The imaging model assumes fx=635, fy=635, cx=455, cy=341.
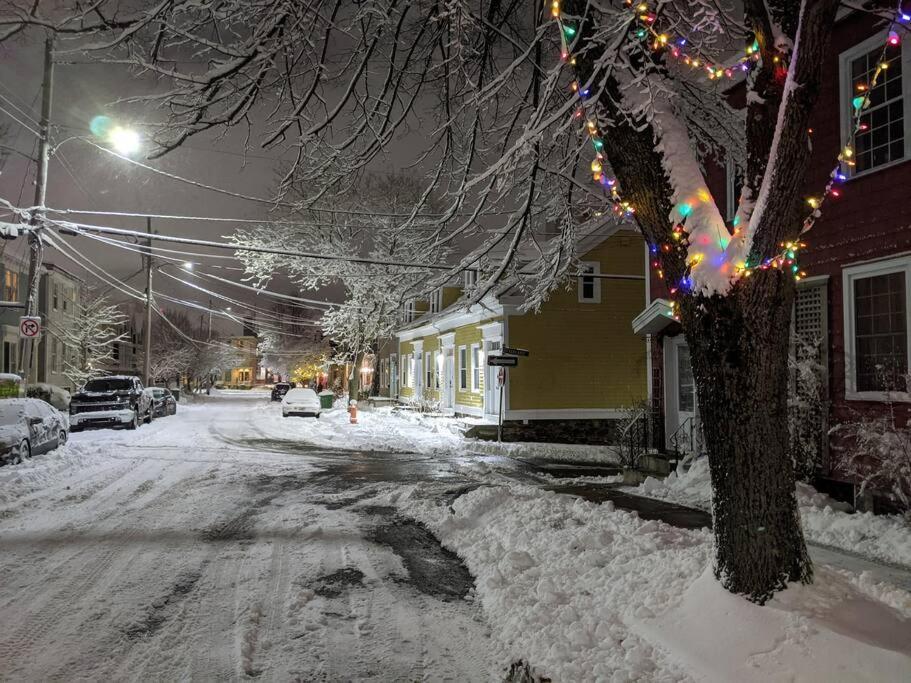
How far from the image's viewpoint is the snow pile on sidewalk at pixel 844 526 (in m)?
6.92

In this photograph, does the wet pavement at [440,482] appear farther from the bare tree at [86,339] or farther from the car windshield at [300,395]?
the bare tree at [86,339]

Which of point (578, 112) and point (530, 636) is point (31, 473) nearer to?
point (530, 636)

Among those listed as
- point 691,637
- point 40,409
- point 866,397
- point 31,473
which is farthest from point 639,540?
point 40,409

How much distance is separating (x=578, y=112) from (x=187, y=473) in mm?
10859

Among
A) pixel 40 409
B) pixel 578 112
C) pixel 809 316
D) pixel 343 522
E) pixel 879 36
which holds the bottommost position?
pixel 343 522

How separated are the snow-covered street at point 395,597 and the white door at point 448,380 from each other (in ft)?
60.8

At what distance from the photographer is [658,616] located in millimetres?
4367

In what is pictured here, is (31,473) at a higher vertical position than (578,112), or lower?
lower

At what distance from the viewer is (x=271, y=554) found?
6.88 metres

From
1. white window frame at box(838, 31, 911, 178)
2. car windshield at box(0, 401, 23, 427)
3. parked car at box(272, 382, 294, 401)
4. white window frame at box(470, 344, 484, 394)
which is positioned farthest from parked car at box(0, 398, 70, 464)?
parked car at box(272, 382, 294, 401)

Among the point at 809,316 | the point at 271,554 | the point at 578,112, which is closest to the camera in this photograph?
the point at 578,112

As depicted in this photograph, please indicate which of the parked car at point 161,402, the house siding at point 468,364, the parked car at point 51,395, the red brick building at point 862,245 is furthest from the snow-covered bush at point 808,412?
the parked car at point 51,395

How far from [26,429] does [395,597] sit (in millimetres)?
11275

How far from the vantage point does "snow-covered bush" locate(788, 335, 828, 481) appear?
9.95m
